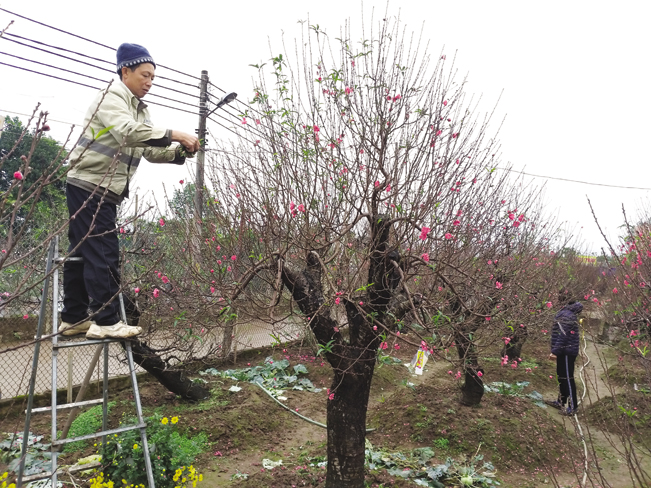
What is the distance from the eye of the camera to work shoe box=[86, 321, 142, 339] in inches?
107

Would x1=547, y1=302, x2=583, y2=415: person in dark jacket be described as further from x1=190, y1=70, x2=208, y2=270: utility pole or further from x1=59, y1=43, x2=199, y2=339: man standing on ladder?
x1=59, y1=43, x2=199, y2=339: man standing on ladder

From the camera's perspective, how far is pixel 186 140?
2.75m

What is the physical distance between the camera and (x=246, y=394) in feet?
19.4

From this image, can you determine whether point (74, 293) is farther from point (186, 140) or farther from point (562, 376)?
point (562, 376)

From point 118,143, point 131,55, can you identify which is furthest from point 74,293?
point 131,55

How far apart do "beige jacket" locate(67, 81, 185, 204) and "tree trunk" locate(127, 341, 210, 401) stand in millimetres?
2409

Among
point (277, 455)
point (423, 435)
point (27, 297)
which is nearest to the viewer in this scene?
point (277, 455)

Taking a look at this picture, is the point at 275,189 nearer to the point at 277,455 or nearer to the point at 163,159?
the point at 163,159

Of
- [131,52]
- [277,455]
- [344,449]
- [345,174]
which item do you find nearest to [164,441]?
[344,449]

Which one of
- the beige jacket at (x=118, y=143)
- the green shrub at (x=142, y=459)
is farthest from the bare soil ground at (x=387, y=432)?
the beige jacket at (x=118, y=143)

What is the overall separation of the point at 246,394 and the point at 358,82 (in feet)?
14.6

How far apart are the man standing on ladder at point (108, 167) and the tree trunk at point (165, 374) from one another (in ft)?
6.28

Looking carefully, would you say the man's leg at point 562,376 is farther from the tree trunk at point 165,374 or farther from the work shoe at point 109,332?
the work shoe at point 109,332

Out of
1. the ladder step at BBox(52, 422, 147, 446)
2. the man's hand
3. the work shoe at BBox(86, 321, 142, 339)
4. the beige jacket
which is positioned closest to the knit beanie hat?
the beige jacket
